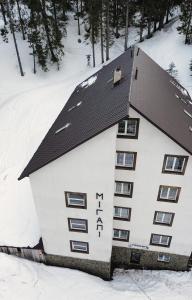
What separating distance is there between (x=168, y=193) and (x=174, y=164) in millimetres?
2864

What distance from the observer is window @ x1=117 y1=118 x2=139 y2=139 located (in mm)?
18078

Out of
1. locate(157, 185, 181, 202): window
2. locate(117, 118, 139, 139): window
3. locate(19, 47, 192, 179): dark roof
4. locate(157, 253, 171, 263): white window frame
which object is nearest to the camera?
locate(19, 47, 192, 179): dark roof

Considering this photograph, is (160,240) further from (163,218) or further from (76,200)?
(76,200)

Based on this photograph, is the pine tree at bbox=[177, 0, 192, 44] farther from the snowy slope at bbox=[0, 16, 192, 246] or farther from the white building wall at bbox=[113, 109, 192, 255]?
the white building wall at bbox=[113, 109, 192, 255]

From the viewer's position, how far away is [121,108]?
673 inches

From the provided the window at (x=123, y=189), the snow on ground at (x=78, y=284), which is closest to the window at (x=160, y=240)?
the snow on ground at (x=78, y=284)

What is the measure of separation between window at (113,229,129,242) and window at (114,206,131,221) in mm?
1727

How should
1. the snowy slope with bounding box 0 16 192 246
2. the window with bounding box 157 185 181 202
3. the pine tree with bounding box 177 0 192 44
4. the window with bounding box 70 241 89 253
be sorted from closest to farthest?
1. the window with bounding box 157 185 181 202
2. the window with bounding box 70 241 89 253
3. the snowy slope with bounding box 0 16 192 246
4. the pine tree with bounding box 177 0 192 44

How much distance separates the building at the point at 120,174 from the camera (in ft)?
59.8

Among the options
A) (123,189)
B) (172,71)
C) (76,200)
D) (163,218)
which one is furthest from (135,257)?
(172,71)

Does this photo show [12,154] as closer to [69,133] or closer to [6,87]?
[6,87]

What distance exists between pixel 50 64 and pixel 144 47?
18096 mm

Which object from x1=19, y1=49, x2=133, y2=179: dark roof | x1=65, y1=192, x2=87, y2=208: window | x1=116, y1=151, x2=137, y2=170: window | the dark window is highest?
x1=19, y1=49, x2=133, y2=179: dark roof

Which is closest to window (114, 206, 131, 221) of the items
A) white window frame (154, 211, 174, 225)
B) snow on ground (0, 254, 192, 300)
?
white window frame (154, 211, 174, 225)
